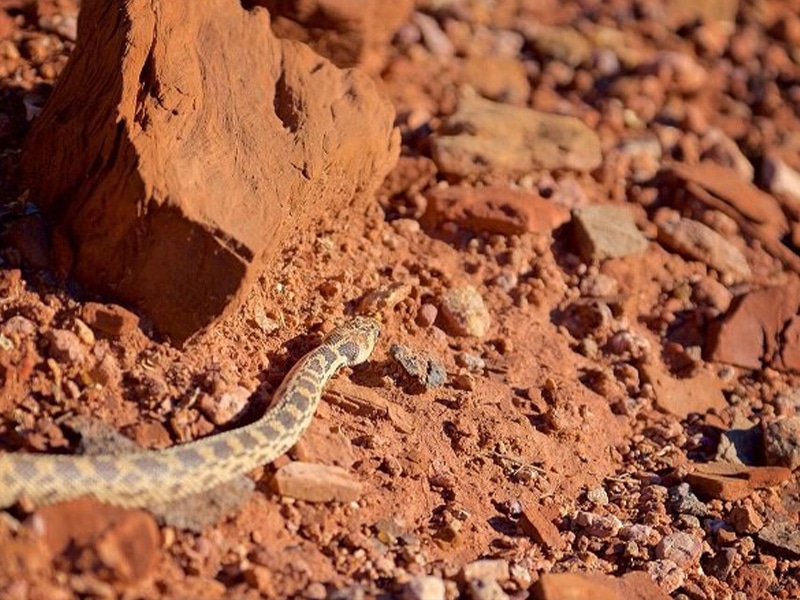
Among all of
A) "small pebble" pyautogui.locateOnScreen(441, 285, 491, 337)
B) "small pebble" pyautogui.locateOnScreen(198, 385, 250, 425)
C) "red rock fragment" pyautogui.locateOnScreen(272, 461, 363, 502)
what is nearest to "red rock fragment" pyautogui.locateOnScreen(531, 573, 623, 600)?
"red rock fragment" pyautogui.locateOnScreen(272, 461, 363, 502)

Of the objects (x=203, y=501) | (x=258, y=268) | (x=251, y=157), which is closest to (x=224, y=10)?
(x=251, y=157)

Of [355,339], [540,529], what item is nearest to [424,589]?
[540,529]

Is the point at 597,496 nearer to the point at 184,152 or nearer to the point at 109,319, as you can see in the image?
the point at 109,319

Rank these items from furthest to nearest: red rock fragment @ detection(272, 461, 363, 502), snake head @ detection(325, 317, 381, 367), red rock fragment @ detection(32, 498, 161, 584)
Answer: snake head @ detection(325, 317, 381, 367) < red rock fragment @ detection(272, 461, 363, 502) < red rock fragment @ detection(32, 498, 161, 584)

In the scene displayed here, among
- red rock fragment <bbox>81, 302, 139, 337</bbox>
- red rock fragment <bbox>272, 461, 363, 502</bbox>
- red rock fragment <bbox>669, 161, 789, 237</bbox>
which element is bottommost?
red rock fragment <bbox>272, 461, 363, 502</bbox>

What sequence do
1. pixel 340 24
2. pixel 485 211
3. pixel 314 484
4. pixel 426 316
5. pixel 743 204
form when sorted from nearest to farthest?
pixel 314 484, pixel 426 316, pixel 485 211, pixel 340 24, pixel 743 204

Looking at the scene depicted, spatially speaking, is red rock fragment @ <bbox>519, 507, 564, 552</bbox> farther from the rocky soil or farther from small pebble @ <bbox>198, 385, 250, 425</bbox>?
small pebble @ <bbox>198, 385, 250, 425</bbox>
